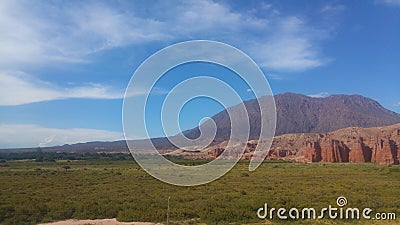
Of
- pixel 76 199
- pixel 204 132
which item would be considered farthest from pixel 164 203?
pixel 204 132

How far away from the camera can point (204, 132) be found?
8.34 meters

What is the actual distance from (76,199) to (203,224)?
8292 mm

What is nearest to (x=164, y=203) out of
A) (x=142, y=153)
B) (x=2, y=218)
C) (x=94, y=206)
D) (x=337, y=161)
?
(x=94, y=206)

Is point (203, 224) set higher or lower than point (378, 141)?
lower

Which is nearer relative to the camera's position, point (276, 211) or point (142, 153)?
point (142, 153)

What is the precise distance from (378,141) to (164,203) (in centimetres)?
7608

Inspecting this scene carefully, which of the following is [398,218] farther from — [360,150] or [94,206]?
[360,150]

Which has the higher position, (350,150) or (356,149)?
(356,149)

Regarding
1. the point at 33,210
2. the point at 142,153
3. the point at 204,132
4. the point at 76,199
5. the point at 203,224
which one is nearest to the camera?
the point at 142,153

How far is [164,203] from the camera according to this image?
18.0m

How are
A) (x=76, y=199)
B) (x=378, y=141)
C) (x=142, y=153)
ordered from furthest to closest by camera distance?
(x=378, y=141) → (x=76, y=199) → (x=142, y=153)

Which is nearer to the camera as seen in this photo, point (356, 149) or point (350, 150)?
point (356, 149)

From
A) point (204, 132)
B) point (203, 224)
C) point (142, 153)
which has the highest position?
point (204, 132)

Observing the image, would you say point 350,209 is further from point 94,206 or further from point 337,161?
point 337,161
